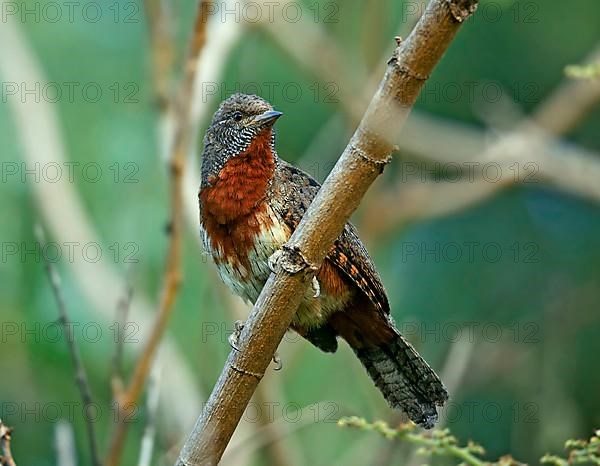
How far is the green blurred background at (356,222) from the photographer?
19.0ft

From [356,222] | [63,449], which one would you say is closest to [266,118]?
[63,449]

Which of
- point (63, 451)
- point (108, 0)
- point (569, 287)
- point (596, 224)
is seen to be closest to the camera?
point (63, 451)

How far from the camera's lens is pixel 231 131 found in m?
3.88

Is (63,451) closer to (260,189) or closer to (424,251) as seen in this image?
(260,189)

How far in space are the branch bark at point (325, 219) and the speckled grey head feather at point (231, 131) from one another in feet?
3.80

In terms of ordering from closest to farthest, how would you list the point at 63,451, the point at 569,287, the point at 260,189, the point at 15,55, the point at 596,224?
the point at 63,451 < the point at 260,189 < the point at 15,55 < the point at 569,287 < the point at 596,224

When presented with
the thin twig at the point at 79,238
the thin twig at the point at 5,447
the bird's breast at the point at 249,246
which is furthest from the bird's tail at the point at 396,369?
the thin twig at the point at 79,238

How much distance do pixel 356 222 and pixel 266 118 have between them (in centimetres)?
359

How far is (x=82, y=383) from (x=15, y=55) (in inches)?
136

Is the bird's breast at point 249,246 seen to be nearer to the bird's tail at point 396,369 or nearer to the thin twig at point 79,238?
the bird's tail at point 396,369

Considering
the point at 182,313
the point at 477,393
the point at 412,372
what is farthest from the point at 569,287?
the point at 412,372

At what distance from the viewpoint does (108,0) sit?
7.59 m

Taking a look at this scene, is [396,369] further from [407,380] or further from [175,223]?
[175,223]

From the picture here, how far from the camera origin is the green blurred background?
5.78 meters
